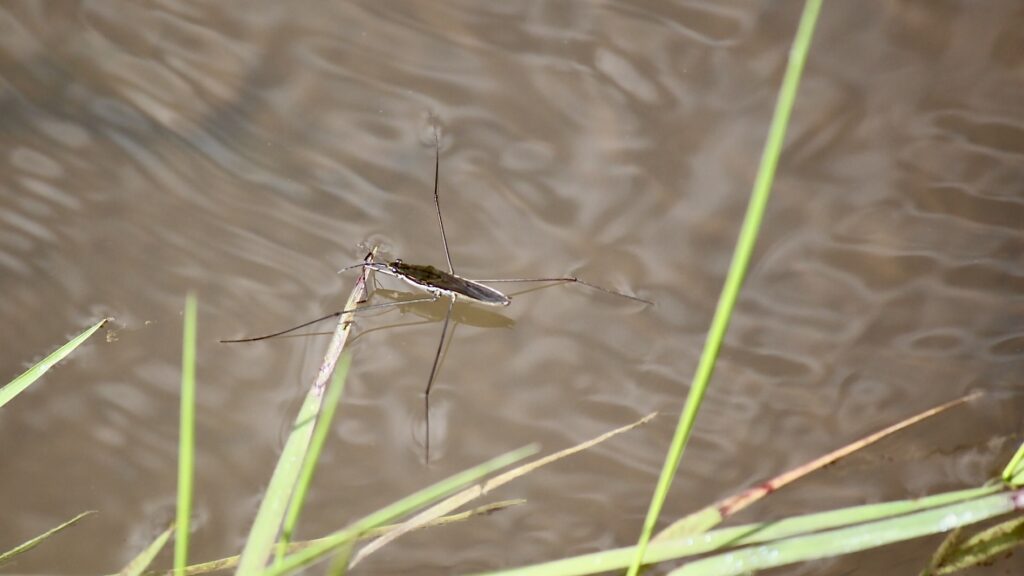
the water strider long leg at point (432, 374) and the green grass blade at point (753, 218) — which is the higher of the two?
the water strider long leg at point (432, 374)

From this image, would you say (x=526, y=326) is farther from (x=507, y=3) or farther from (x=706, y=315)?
(x=507, y=3)

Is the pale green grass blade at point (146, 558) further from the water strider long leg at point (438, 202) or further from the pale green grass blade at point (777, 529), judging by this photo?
the water strider long leg at point (438, 202)

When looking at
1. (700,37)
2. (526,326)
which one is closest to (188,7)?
(526,326)

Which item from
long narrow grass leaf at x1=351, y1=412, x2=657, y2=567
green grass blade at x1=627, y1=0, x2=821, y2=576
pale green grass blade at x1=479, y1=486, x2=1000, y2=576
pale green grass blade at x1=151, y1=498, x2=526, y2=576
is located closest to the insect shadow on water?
pale green grass blade at x1=151, y1=498, x2=526, y2=576

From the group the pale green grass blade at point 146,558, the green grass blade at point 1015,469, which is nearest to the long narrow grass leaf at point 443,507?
the pale green grass blade at point 146,558

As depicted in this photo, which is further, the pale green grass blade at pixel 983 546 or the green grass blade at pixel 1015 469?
the pale green grass blade at pixel 983 546

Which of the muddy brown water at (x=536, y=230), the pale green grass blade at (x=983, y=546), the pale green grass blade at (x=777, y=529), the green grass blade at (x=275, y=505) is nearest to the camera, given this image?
the green grass blade at (x=275, y=505)

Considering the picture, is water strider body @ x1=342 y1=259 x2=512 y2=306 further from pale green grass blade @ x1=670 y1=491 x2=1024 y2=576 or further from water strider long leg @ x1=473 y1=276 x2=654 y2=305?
pale green grass blade @ x1=670 y1=491 x2=1024 y2=576
